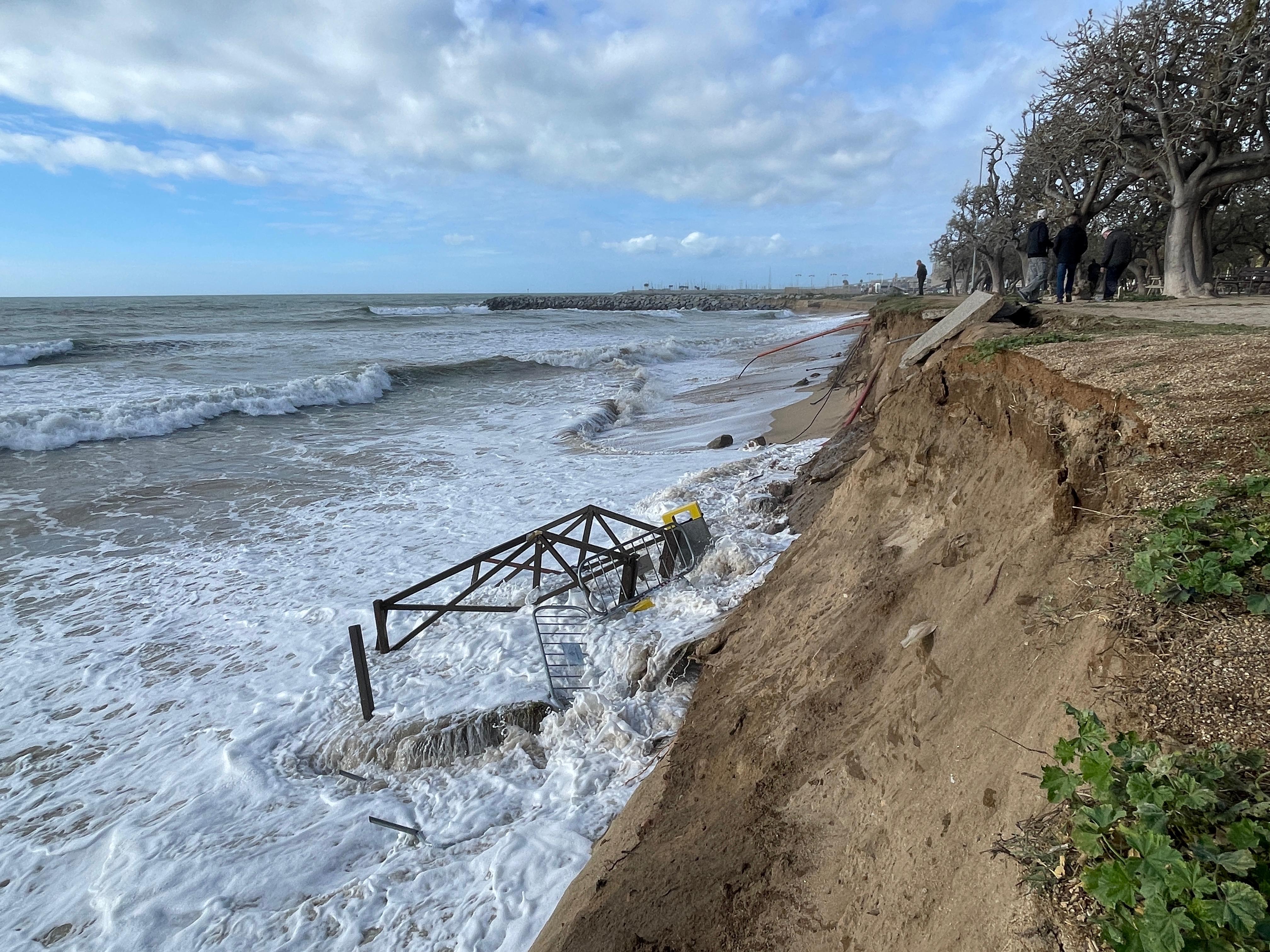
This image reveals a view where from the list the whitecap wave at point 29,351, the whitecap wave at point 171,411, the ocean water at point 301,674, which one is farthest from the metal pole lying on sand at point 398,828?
the whitecap wave at point 29,351

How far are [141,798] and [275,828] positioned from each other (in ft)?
3.84

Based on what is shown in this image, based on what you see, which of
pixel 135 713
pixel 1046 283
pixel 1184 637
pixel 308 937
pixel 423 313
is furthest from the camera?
pixel 423 313

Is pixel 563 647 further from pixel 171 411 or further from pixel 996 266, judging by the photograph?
pixel 996 266

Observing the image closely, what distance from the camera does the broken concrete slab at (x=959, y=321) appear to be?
617 centimetres

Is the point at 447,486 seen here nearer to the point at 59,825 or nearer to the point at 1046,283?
the point at 59,825

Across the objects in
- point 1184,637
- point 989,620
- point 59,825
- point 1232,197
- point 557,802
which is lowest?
point 59,825

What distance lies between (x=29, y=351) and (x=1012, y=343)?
37.3 m

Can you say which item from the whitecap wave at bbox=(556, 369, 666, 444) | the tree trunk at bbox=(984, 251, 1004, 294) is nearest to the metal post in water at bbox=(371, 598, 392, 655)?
the whitecap wave at bbox=(556, 369, 666, 444)

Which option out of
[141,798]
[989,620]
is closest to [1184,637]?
[989,620]

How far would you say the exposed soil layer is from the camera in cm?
208

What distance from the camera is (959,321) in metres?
6.21

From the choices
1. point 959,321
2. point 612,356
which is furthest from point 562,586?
point 612,356

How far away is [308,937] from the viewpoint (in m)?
3.49

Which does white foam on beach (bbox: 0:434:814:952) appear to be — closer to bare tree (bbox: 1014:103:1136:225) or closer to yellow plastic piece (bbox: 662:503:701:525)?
yellow plastic piece (bbox: 662:503:701:525)
